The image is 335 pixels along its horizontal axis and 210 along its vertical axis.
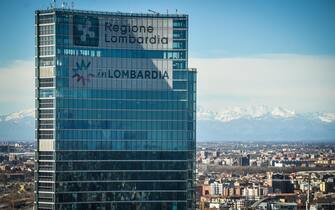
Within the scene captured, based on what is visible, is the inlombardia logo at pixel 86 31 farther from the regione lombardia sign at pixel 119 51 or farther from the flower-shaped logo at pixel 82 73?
the flower-shaped logo at pixel 82 73

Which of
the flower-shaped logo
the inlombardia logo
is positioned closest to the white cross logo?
the inlombardia logo

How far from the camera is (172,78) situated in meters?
72.1

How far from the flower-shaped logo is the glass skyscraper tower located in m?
0.08

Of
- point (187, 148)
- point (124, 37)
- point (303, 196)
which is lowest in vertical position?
point (303, 196)

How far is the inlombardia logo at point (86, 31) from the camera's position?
7006 centimetres

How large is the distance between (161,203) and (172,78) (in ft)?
34.4

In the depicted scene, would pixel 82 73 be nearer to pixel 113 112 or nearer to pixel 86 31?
pixel 86 31

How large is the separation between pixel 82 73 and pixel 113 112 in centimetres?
416

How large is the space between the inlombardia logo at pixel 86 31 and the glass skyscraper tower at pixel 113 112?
82 millimetres

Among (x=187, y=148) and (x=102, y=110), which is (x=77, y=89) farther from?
(x=187, y=148)

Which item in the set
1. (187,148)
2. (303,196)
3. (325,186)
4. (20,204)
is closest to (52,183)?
(187,148)

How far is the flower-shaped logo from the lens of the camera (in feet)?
229

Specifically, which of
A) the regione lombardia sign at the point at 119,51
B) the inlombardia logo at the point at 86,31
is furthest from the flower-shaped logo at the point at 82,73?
the inlombardia logo at the point at 86,31

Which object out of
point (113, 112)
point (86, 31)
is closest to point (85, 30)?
point (86, 31)
